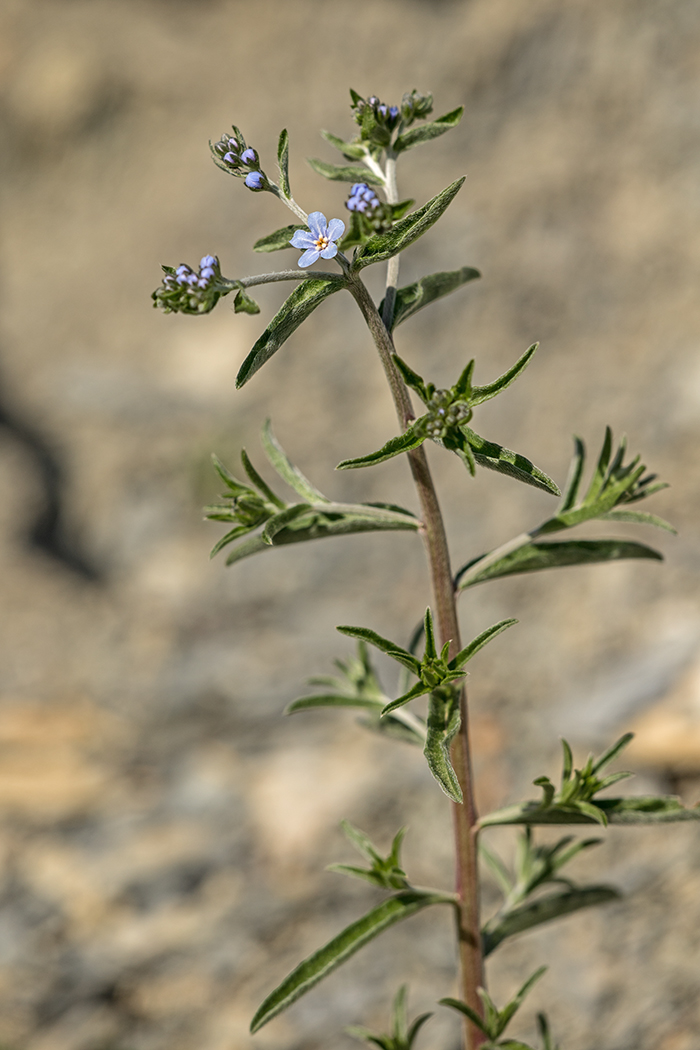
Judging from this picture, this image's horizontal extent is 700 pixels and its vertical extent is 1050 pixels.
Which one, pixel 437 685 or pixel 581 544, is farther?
pixel 581 544

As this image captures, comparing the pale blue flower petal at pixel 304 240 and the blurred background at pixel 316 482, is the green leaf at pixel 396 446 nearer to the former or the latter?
the pale blue flower petal at pixel 304 240

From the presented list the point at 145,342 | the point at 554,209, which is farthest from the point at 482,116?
the point at 145,342

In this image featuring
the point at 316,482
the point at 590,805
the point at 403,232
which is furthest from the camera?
the point at 316,482

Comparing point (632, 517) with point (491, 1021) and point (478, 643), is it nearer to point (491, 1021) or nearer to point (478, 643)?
point (478, 643)

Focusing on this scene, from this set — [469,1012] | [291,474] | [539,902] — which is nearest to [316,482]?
[291,474]

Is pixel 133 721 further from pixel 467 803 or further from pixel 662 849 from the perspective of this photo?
pixel 467 803

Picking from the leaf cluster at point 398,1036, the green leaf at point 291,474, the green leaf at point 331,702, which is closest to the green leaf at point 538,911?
the leaf cluster at point 398,1036

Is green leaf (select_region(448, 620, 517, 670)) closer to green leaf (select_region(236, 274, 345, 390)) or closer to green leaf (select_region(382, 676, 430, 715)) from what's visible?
green leaf (select_region(382, 676, 430, 715))

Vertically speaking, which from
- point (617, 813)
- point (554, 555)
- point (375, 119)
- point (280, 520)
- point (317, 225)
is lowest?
point (617, 813)

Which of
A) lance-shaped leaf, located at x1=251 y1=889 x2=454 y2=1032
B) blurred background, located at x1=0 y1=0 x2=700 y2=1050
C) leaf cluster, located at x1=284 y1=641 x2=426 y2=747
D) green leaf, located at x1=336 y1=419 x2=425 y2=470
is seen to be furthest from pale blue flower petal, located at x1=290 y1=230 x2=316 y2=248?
blurred background, located at x1=0 y1=0 x2=700 y2=1050
